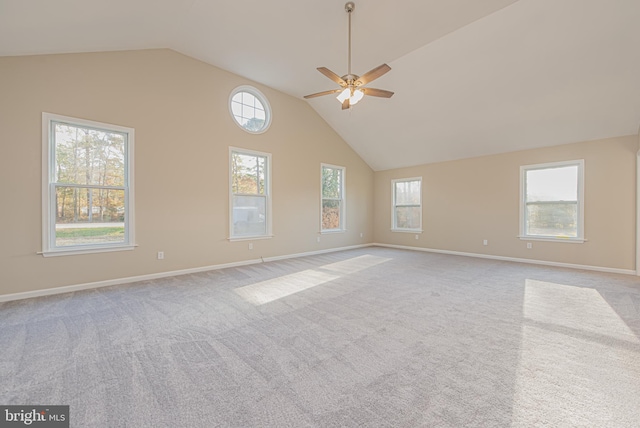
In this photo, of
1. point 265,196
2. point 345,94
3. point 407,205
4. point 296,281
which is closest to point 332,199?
point 265,196

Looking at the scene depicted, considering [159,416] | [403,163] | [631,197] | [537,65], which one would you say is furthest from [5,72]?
[631,197]

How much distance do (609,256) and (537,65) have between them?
363 centimetres

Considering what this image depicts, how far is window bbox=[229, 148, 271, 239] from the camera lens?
17.1ft

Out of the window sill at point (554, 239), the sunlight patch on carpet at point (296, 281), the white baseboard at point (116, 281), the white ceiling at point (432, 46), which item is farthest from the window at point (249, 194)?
the window sill at point (554, 239)

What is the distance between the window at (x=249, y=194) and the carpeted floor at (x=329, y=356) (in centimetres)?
180

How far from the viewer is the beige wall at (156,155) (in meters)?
3.23

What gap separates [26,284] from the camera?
3.28m

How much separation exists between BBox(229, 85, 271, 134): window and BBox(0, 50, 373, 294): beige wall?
A: 15 centimetres

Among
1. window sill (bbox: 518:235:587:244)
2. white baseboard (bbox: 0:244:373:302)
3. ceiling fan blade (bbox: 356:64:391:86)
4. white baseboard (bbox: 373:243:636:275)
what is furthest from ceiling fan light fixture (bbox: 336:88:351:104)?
white baseboard (bbox: 373:243:636:275)

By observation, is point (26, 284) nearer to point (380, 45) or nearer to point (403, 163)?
point (380, 45)

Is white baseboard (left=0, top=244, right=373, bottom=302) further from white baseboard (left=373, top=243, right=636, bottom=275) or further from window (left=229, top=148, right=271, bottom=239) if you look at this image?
white baseboard (left=373, top=243, right=636, bottom=275)

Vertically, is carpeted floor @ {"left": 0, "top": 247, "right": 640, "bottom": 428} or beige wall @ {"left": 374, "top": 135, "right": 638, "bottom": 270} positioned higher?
beige wall @ {"left": 374, "top": 135, "right": 638, "bottom": 270}

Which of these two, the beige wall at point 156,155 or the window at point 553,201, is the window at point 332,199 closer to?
the beige wall at point 156,155

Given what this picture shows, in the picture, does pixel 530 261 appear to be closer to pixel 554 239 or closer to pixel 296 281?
pixel 554 239
